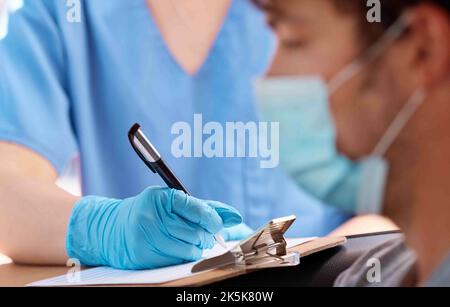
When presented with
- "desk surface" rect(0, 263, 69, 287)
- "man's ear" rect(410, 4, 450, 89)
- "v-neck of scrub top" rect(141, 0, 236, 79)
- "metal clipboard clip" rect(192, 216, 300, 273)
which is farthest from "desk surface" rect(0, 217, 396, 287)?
"man's ear" rect(410, 4, 450, 89)

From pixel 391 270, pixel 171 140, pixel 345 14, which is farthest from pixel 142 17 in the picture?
pixel 391 270

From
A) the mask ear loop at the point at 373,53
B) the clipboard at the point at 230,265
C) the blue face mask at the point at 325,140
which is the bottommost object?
the clipboard at the point at 230,265

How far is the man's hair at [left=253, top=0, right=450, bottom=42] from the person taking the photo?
3.64 ft

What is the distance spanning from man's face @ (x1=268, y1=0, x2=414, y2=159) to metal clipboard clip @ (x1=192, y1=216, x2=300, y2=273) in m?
0.38

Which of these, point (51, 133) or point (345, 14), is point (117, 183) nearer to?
point (51, 133)

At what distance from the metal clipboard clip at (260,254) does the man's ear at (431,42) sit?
470 millimetres

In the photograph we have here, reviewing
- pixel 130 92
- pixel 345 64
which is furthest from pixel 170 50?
pixel 345 64

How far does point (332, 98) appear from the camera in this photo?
113 cm

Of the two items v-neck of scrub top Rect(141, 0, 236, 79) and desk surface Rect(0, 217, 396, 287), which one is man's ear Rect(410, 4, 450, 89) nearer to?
v-neck of scrub top Rect(141, 0, 236, 79)

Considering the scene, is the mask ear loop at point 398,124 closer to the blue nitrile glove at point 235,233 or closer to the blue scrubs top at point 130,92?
the blue scrubs top at point 130,92

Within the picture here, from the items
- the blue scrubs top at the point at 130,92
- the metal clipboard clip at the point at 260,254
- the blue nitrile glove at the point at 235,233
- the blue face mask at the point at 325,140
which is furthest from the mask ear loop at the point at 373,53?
the metal clipboard clip at the point at 260,254

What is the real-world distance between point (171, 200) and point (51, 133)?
340mm

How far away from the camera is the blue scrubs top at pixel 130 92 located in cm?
107

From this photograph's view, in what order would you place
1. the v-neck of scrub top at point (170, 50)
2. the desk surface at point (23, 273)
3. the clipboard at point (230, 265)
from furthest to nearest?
1. the v-neck of scrub top at point (170, 50)
2. the desk surface at point (23, 273)
3. the clipboard at point (230, 265)
